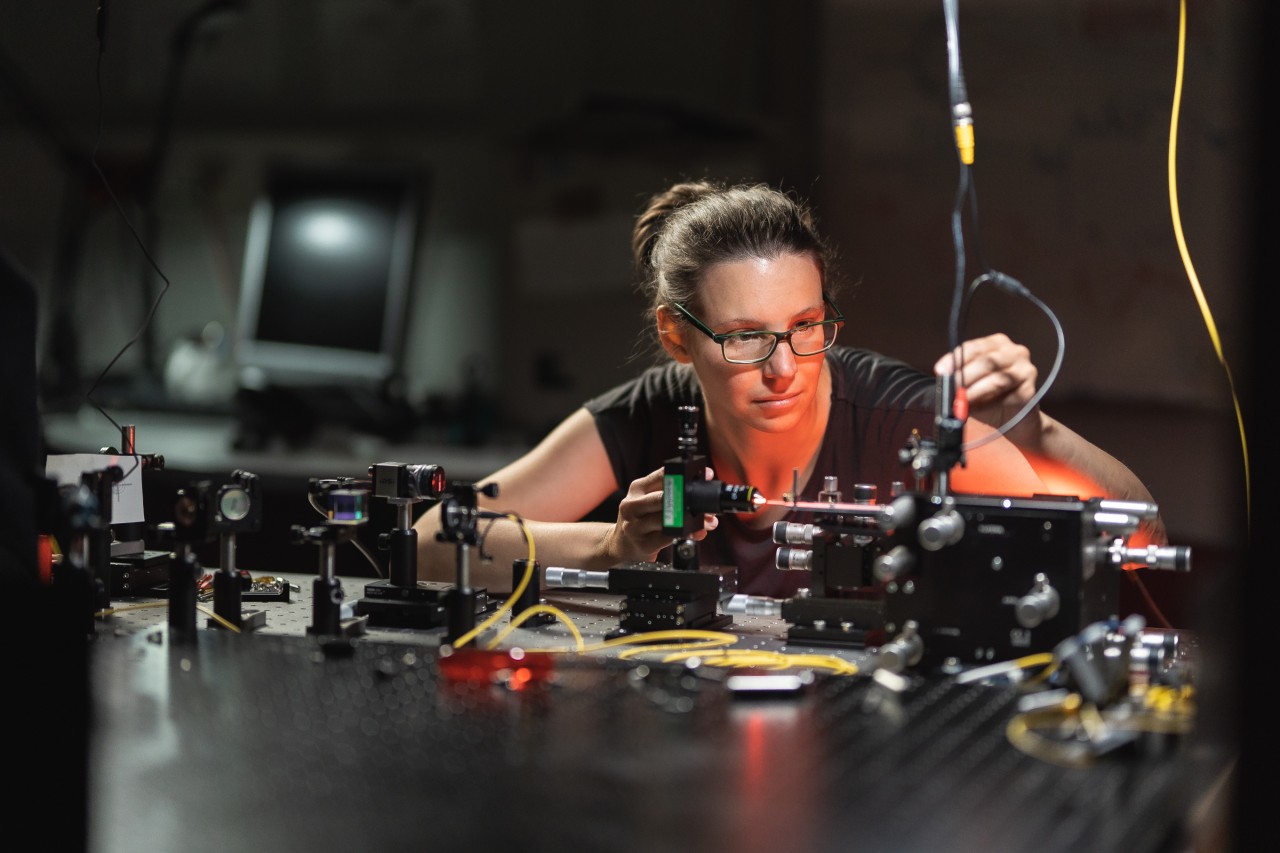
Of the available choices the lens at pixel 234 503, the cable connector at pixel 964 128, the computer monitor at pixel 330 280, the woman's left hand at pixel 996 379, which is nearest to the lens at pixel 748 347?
the woman's left hand at pixel 996 379

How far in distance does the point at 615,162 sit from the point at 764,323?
1.95 m

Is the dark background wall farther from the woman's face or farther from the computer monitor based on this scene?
the woman's face

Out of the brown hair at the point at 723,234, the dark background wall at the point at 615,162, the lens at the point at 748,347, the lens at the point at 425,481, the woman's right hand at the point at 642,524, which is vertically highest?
the dark background wall at the point at 615,162

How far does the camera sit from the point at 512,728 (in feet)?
3.62

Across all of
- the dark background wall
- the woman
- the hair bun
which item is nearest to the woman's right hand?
the woman

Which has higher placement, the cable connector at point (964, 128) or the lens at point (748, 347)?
the cable connector at point (964, 128)

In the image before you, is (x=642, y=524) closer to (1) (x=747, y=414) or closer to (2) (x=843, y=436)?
(1) (x=747, y=414)

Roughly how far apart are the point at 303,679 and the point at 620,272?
255 cm

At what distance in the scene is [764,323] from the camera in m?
1.85

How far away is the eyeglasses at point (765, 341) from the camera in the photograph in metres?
1.83

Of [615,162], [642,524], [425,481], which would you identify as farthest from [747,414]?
[615,162]

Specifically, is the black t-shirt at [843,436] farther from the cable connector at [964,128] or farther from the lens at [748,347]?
the cable connector at [964,128]

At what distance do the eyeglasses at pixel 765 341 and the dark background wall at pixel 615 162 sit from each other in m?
0.81

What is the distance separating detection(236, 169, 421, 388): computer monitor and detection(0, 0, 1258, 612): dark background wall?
12cm
